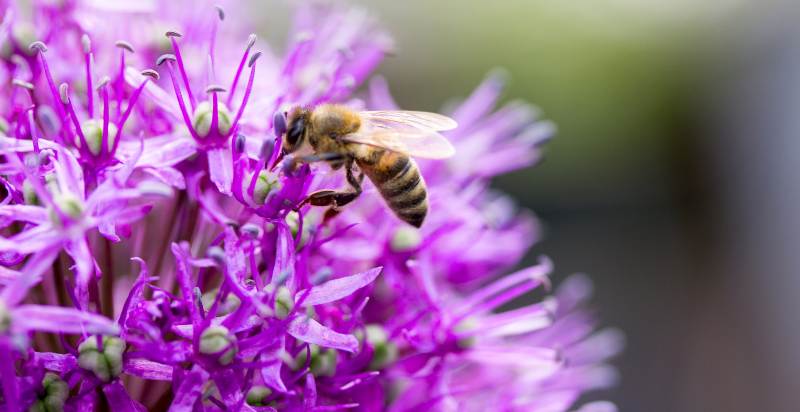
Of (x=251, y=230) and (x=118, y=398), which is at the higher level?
(x=251, y=230)

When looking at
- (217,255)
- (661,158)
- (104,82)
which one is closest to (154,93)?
(104,82)

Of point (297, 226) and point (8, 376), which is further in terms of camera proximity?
point (297, 226)

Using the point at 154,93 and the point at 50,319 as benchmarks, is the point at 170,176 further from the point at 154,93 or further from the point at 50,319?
the point at 50,319

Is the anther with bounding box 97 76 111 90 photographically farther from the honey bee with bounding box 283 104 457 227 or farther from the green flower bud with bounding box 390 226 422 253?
the green flower bud with bounding box 390 226 422 253

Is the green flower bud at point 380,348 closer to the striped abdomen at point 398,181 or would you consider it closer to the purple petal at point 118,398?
the striped abdomen at point 398,181

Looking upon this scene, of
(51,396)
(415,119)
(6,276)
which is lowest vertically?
(51,396)

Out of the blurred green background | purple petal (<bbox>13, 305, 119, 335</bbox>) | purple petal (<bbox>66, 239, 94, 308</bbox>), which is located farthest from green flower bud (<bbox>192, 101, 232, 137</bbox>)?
the blurred green background
